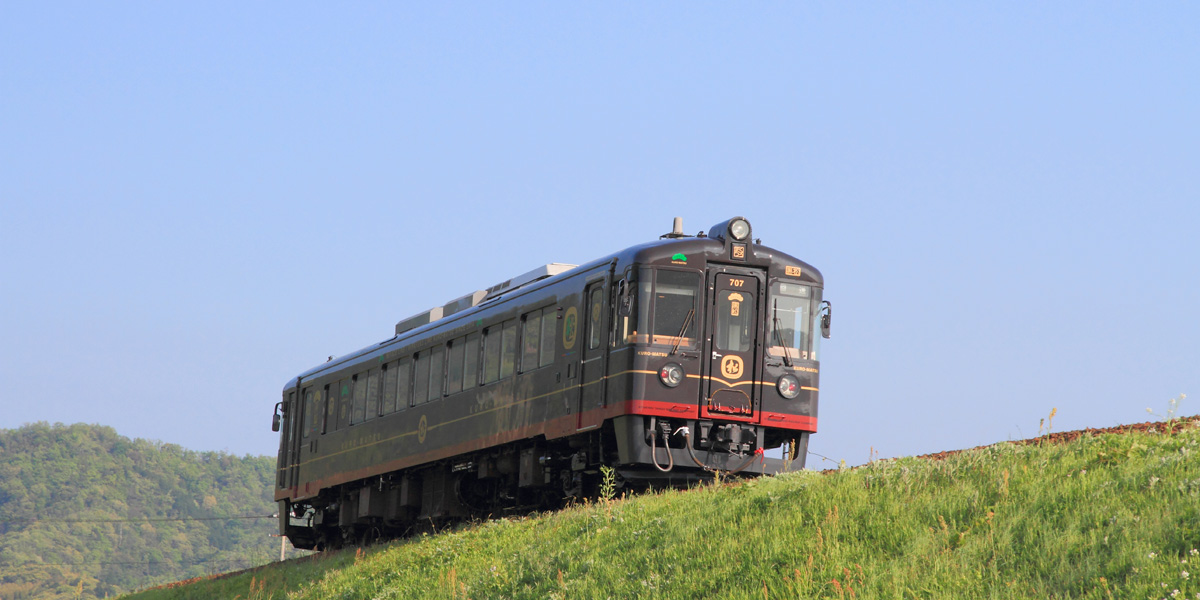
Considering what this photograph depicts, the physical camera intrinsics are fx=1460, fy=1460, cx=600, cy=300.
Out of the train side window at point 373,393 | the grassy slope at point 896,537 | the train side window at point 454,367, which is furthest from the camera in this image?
the train side window at point 373,393

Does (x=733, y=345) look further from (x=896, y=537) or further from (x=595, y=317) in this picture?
(x=896, y=537)

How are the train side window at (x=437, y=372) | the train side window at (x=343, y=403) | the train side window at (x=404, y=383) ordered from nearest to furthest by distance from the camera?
the train side window at (x=437, y=372) → the train side window at (x=404, y=383) → the train side window at (x=343, y=403)

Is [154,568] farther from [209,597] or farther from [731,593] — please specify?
[731,593]

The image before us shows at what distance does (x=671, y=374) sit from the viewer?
1720 cm

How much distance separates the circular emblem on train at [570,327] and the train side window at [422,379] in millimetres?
4604

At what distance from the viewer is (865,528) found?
12305 mm

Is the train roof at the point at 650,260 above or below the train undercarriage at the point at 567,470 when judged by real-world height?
above

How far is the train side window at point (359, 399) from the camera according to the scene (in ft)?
82.5

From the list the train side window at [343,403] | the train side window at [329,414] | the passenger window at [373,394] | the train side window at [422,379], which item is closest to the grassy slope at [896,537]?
the train side window at [422,379]

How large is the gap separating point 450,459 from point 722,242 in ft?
20.5

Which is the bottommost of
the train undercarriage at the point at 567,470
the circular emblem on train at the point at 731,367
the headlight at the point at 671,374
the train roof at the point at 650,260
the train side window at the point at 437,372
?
the train undercarriage at the point at 567,470

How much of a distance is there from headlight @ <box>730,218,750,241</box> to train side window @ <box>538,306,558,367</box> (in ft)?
8.58

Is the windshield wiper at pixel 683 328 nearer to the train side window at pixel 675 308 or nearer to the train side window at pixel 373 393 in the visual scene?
the train side window at pixel 675 308

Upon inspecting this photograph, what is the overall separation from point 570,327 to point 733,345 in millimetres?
2135
